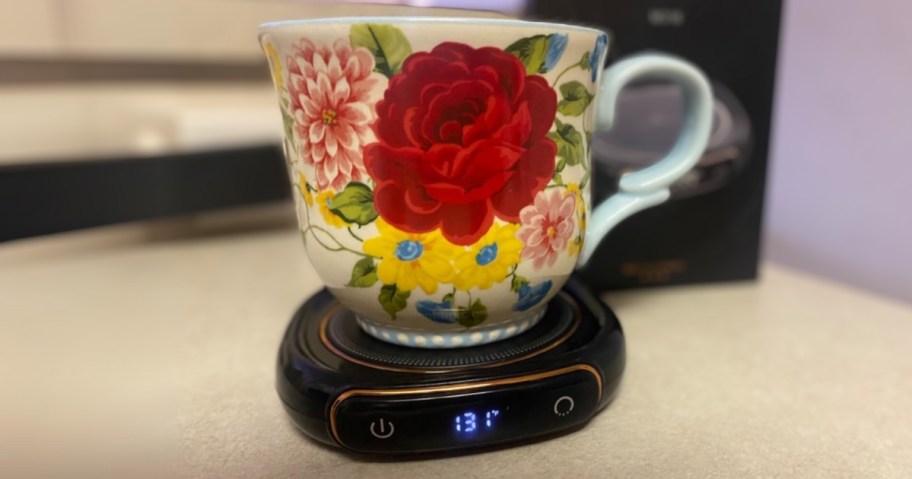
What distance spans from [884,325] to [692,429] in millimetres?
263

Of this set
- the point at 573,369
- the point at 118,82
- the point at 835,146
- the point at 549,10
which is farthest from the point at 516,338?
the point at 118,82

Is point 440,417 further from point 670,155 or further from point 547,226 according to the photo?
point 670,155

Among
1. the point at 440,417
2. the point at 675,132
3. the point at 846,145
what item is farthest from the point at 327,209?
the point at 846,145

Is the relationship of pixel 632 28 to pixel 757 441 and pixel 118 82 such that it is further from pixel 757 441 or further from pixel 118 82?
pixel 118 82

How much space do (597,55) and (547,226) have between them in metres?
0.10

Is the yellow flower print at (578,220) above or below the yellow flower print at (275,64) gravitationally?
below

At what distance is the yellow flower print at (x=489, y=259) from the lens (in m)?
0.34

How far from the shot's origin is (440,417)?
32cm

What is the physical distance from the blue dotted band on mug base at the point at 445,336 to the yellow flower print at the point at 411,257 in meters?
0.04

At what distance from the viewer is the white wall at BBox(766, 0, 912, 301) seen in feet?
1.98

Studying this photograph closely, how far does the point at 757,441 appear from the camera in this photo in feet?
1.14

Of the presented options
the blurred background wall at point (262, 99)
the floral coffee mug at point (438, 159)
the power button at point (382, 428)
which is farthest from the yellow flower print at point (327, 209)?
the blurred background wall at point (262, 99)

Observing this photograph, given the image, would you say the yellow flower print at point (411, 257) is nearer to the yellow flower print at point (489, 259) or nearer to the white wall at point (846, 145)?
the yellow flower print at point (489, 259)

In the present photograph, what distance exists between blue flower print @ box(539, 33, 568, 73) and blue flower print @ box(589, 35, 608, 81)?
0.09 feet
